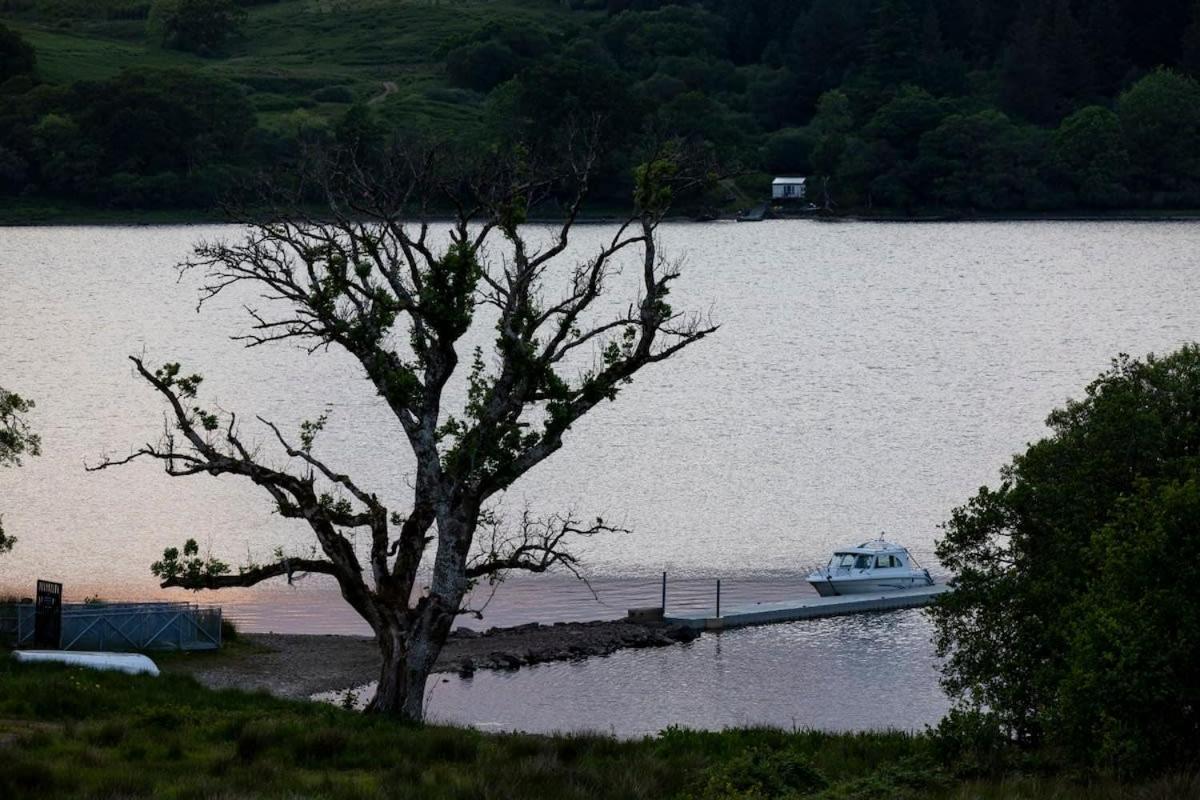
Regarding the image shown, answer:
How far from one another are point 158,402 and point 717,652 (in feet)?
196

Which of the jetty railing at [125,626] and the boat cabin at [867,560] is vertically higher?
the boat cabin at [867,560]

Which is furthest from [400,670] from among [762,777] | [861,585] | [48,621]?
[861,585]

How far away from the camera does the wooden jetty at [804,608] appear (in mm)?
51062

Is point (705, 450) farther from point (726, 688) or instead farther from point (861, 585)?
point (726, 688)

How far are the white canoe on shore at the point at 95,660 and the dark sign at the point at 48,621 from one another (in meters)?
2.52

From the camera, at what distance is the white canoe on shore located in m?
34.7

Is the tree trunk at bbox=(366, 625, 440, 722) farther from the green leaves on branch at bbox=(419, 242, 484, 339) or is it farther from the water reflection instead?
the water reflection

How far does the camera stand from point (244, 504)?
235 ft

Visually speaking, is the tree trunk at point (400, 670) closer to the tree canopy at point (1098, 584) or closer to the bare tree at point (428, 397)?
the bare tree at point (428, 397)

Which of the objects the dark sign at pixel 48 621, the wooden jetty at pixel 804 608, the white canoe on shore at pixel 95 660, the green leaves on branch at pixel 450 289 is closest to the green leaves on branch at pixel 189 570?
the white canoe on shore at pixel 95 660

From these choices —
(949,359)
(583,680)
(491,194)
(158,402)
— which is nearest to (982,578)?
(491,194)

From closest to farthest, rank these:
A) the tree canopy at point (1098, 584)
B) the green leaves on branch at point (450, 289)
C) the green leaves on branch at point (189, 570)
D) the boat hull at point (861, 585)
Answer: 1. the tree canopy at point (1098, 584)
2. the green leaves on branch at point (189, 570)
3. the green leaves on branch at point (450, 289)
4. the boat hull at point (861, 585)

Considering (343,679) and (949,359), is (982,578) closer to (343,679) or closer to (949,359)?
(343,679)

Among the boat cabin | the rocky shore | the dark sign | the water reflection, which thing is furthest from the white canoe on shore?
the boat cabin
